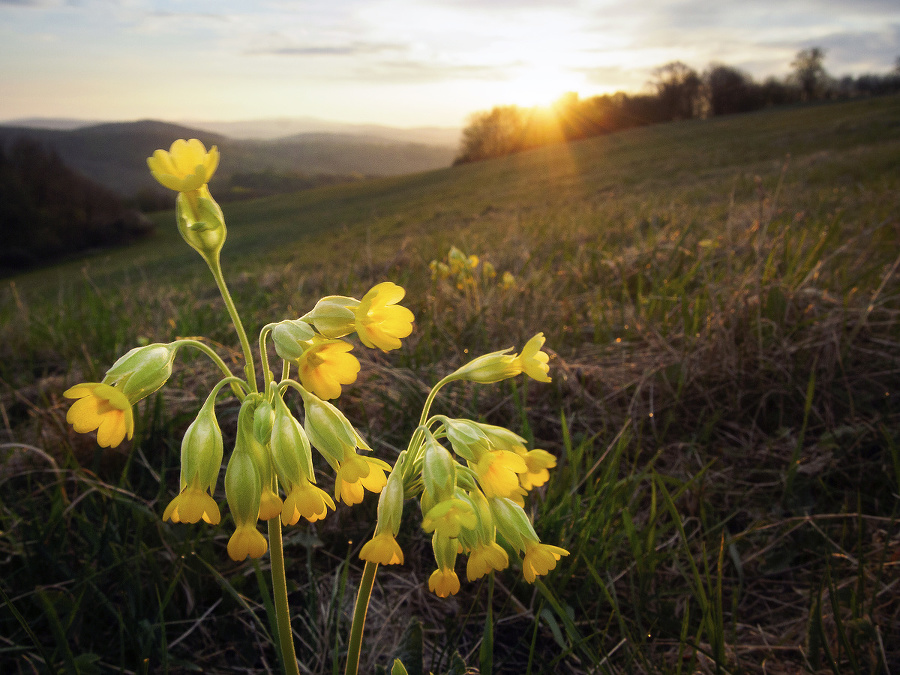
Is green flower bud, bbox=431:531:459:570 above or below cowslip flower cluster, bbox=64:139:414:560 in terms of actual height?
below

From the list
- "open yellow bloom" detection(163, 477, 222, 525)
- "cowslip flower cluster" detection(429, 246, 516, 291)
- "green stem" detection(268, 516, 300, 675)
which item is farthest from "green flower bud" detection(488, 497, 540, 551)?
"cowslip flower cluster" detection(429, 246, 516, 291)

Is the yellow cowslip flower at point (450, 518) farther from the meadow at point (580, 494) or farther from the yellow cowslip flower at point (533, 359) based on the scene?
the meadow at point (580, 494)

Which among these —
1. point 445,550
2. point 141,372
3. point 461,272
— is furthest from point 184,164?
point 461,272

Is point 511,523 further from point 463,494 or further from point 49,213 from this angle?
point 49,213

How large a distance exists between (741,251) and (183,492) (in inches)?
172

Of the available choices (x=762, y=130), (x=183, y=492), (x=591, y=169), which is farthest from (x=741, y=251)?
(x=762, y=130)

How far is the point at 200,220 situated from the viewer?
3.59 feet

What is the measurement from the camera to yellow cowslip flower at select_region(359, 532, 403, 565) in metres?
1.06

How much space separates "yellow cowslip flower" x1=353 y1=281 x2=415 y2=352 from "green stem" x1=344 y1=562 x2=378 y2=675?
1.52 feet

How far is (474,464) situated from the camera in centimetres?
108

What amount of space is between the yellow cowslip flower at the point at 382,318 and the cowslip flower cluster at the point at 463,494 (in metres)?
0.14

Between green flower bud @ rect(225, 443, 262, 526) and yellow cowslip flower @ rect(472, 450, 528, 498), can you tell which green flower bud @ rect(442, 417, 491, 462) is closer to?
yellow cowslip flower @ rect(472, 450, 528, 498)

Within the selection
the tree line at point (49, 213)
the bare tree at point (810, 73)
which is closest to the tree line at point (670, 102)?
the bare tree at point (810, 73)

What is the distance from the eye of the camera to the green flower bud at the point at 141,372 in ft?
3.36
